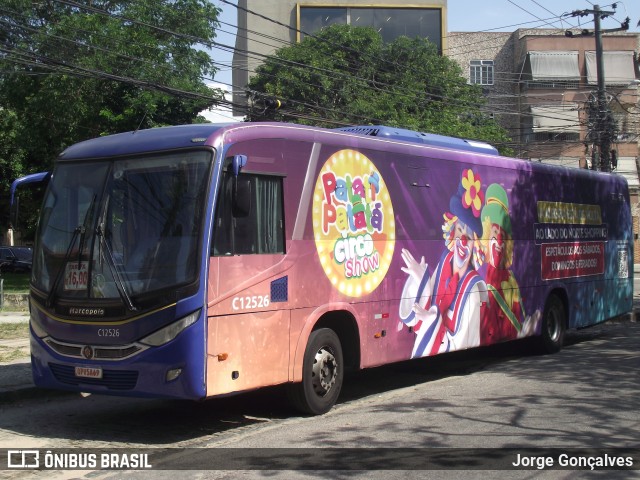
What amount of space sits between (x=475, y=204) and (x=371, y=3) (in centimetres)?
4377

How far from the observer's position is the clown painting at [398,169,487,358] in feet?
36.5

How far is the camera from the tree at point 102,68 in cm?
2459

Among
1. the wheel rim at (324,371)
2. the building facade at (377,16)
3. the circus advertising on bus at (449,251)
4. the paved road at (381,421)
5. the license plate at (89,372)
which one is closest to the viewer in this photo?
the paved road at (381,421)

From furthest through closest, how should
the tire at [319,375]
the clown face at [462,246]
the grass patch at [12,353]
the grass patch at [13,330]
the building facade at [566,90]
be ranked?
1. the building facade at [566,90]
2. the grass patch at [13,330]
3. the grass patch at [12,353]
4. the clown face at [462,246]
5. the tire at [319,375]

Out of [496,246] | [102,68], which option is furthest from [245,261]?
[102,68]

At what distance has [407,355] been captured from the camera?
35.8ft

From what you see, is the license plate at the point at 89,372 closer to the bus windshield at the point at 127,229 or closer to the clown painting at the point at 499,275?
the bus windshield at the point at 127,229

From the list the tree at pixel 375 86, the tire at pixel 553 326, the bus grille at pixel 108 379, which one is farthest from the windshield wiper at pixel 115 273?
the tree at pixel 375 86

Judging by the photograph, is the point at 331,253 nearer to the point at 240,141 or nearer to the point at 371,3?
the point at 240,141

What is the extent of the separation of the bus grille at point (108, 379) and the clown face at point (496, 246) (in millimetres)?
6711

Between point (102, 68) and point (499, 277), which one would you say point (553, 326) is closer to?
point (499, 277)

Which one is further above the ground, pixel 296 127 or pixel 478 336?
pixel 296 127

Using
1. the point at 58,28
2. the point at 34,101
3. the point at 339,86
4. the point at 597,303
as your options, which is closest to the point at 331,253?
the point at 597,303

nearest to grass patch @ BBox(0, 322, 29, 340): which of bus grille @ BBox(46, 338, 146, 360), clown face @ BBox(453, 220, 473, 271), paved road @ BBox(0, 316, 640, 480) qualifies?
paved road @ BBox(0, 316, 640, 480)
